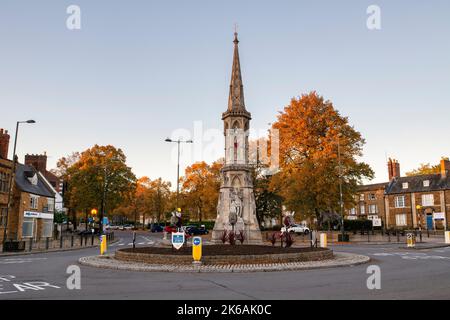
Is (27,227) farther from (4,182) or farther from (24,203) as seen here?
(4,182)

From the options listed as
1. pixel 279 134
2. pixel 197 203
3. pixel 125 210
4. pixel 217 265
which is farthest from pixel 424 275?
pixel 125 210

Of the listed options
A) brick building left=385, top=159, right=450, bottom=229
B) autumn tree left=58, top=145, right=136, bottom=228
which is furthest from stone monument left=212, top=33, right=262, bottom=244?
brick building left=385, top=159, right=450, bottom=229

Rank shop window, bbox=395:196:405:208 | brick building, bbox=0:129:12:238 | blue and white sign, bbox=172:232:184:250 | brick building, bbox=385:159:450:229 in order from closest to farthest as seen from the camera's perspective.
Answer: blue and white sign, bbox=172:232:184:250 → brick building, bbox=0:129:12:238 → brick building, bbox=385:159:450:229 → shop window, bbox=395:196:405:208

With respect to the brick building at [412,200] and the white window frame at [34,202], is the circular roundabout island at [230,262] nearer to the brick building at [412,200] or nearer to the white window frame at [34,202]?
the white window frame at [34,202]

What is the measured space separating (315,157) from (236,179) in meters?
11.3

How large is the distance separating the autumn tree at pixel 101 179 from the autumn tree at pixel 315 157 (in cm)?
2613

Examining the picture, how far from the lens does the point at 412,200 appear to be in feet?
192

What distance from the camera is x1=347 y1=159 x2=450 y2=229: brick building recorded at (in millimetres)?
54594

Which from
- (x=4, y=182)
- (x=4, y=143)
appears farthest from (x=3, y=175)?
(x=4, y=143)

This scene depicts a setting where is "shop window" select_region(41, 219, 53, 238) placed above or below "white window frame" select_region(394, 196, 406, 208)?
below

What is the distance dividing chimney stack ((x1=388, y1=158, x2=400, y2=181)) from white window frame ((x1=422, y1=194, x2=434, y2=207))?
28.1 feet

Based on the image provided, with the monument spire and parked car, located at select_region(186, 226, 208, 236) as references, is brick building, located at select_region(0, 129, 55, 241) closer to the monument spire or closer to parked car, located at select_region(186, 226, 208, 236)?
parked car, located at select_region(186, 226, 208, 236)

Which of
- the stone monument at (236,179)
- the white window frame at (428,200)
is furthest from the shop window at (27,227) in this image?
the white window frame at (428,200)
